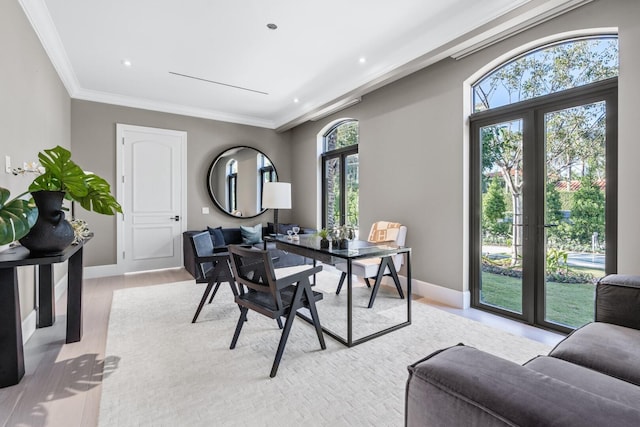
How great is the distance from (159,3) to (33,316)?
2929 millimetres

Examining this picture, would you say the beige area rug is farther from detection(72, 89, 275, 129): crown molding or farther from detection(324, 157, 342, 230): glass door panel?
detection(72, 89, 275, 129): crown molding

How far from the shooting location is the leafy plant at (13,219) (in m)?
1.59

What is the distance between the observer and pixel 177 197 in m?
5.40

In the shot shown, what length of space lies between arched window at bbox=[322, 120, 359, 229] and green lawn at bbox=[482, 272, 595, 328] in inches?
91.3

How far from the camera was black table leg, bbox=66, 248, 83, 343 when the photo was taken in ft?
8.27

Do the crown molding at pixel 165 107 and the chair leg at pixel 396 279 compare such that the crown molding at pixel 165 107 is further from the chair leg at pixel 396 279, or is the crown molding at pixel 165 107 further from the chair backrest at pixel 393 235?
the chair leg at pixel 396 279

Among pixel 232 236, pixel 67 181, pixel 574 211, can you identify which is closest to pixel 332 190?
pixel 232 236

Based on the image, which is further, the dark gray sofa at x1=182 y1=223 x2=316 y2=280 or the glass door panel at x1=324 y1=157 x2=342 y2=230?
the glass door panel at x1=324 y1=157 x2=342 y2=230

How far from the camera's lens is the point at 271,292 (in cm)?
207

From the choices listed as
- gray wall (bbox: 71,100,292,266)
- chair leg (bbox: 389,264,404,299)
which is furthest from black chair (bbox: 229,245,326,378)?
gray wall (bbox: 71,100,292,266)

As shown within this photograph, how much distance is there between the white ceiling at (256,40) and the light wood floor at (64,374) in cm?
272

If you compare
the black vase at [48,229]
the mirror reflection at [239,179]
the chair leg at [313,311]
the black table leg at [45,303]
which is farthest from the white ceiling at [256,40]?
the chair leg at [313,311]

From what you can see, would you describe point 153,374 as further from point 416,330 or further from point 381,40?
point 381,40

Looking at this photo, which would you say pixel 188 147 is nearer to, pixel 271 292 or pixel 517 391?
pixel 271 292
